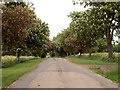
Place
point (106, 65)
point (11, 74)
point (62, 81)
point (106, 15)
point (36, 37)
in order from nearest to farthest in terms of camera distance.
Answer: point (62, 81), point (11, 74), point (106, 65), point (106, 15), point (36, 37)

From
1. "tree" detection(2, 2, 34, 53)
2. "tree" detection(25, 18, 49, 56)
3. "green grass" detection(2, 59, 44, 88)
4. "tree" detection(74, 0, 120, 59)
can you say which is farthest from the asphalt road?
"tree" detection(25, 18, 49, 56)

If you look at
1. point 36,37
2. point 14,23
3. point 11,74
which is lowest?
point 11,74

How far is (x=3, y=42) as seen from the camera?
3481 cm

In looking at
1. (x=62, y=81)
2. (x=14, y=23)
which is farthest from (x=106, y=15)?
(x=62, y=81)

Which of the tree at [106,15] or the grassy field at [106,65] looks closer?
the grassy field at [106,65]

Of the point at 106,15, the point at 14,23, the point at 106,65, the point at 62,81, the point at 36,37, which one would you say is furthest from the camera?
the point at 36,37

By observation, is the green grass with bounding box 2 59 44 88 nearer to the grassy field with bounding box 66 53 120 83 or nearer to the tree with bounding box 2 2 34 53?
the tree with bounding box 2 2 34 53

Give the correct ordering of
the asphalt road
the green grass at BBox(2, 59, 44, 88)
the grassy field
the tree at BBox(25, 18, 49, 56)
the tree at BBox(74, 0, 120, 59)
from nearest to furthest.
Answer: the asphalt road
the green grass at BBox(2, 59, 44, 88)
the grassy field
the tree at BBox(74, 0, 120, 59)
the tree at BBox(25, 18, 49, 56)

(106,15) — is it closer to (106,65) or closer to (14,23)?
(106,65)

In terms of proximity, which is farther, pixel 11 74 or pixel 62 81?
pixel 11 74

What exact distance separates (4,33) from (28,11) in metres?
3.69

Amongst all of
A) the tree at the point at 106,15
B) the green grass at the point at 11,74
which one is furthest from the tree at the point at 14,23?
the tree at the point at 106,15

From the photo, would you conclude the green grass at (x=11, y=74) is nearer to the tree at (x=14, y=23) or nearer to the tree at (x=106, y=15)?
the tree at (x=14, y=23)

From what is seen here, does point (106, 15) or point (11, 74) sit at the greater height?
point (106, 15)
